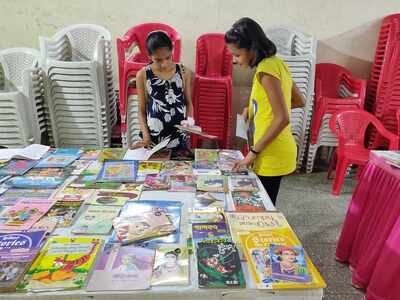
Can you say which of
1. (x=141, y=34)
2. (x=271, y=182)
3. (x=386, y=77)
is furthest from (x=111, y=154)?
(x=386, y=77)

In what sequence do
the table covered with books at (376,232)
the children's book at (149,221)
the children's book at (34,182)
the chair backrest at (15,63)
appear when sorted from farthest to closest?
the chair backrest at (15,63) < the table covered with books at (376,232) < the children's book at (34,182) < the children's book at (149,221)

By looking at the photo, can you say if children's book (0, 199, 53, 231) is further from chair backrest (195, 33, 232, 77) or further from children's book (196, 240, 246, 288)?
chair backrest (195, 33, 232, 77)

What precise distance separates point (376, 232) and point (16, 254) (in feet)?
5.60

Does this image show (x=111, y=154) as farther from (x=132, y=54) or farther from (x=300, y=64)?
(x=300, y=64)

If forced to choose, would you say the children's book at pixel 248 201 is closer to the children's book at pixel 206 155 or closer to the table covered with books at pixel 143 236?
the table covered with books at pixel 143 236

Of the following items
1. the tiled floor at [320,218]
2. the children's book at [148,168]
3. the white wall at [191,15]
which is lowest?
the tiled floor at [320,218]

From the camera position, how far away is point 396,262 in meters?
1.53

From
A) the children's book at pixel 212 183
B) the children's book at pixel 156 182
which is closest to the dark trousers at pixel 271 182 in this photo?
the children's book at pixel 212 183

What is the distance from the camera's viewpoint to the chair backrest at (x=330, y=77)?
3484 millimetres

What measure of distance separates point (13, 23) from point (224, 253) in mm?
3518

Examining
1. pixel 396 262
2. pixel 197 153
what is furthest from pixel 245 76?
pixel 396 262

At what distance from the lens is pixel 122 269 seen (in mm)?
865

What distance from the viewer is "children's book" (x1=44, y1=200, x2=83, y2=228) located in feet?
3.51

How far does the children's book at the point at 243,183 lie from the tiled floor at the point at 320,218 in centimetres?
91
